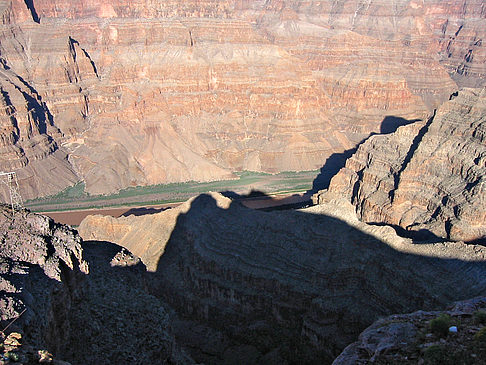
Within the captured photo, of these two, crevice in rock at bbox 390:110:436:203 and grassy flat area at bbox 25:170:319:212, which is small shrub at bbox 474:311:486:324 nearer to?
crevice in rock at bbox 390:110:436:203

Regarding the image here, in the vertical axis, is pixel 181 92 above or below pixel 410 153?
above

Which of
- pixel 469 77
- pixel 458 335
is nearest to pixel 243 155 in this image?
pixel 458 335

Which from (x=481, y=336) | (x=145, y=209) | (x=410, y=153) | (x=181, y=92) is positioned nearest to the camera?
(x=481, y=336)

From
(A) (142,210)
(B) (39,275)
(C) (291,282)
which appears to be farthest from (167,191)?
(B) (39,275)

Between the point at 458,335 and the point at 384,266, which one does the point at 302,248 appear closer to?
the point at 384,266

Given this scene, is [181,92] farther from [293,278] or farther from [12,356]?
[12,356]

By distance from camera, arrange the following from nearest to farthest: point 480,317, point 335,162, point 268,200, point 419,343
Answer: point 419,343 → point 480,317 → point 268,200 → point 335,162

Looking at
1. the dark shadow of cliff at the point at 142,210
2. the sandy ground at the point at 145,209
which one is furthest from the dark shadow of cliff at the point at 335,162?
the dark shadow of cliff at the point at 142,210

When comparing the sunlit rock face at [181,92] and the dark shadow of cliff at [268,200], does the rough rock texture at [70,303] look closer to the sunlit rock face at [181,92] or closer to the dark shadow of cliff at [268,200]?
the dark shadow of cliff at [268,200]
